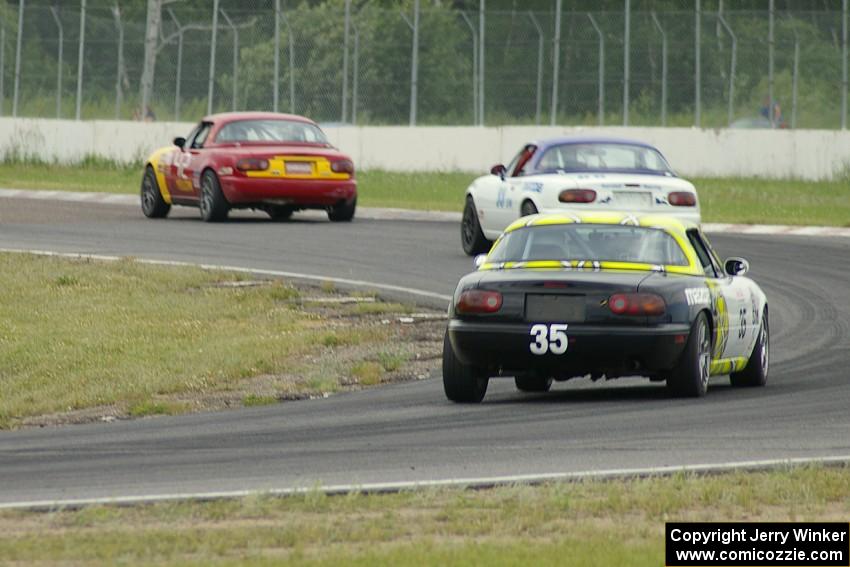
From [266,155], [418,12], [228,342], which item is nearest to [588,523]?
→ [228,342]

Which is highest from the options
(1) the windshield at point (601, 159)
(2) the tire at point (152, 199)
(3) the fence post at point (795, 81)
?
→ (3) the fence post at point (795, 81)

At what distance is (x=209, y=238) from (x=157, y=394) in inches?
408

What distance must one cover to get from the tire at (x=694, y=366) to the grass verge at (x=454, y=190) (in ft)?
51.1

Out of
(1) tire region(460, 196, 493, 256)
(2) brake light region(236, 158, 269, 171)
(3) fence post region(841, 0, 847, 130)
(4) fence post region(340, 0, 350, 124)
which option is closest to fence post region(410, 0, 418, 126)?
(4) fence post region(340, 0, 350, 124)

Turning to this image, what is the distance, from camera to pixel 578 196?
19.9 m

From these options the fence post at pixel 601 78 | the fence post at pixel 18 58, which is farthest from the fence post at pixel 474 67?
the fence post at pixel 18 58

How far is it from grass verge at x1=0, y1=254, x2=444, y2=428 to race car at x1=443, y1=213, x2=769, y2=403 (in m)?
1.82

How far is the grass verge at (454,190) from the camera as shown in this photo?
29.5 m

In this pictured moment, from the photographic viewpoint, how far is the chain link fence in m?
39.9

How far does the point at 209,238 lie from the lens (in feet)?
77.5

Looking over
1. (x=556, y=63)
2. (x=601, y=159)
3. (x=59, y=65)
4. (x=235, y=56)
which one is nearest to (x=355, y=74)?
(x=235, y=56)

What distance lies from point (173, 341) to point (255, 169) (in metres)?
10.1

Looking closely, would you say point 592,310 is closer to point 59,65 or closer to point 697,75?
point 697,75

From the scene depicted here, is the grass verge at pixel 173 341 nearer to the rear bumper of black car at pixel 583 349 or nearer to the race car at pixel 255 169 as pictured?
the rear bumper of black car at pixel 583 349
